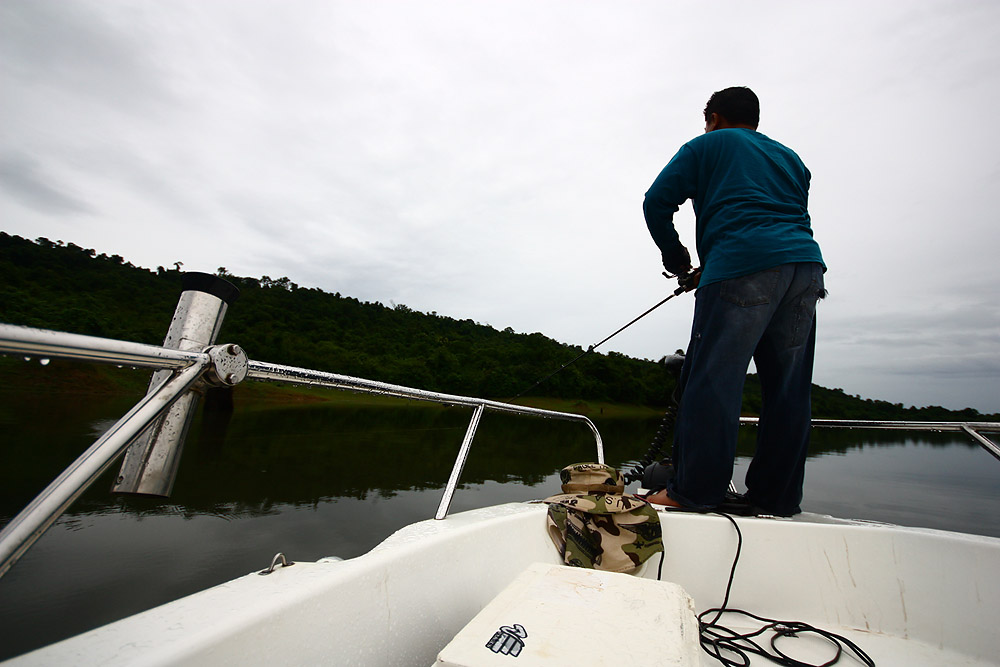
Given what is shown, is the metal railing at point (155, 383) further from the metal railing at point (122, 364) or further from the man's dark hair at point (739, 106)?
the man's dark hair at point (739, 106)

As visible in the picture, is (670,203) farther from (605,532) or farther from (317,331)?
(317,331)

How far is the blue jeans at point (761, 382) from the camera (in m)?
1.36

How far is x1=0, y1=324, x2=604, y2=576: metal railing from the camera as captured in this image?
1.24 feet

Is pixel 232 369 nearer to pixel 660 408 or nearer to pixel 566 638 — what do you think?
pixel 566 638

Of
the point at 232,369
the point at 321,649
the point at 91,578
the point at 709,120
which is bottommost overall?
the point at 91,578

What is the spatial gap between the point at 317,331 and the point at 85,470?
30.1 metres

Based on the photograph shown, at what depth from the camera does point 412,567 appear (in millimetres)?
745

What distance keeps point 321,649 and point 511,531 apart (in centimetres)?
56

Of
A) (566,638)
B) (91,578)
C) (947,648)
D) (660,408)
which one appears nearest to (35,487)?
(91,578)

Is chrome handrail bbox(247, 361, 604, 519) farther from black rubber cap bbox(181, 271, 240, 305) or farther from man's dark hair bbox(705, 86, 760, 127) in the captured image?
man's dark hair bbox(705, 86, 760, 127)

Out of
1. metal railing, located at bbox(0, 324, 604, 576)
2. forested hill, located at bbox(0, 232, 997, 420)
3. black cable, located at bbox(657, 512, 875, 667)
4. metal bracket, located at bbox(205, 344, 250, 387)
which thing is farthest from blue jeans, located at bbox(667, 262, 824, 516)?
forested hill, located at bbox(0, 232, 997, 420)

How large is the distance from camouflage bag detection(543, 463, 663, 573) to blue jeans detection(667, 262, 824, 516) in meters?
0.26

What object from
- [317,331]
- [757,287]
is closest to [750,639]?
[757,287]

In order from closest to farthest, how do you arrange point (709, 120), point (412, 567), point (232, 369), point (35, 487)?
point (232, 369) < point (412, 567) < point (709, 120) < point (35, 487)
